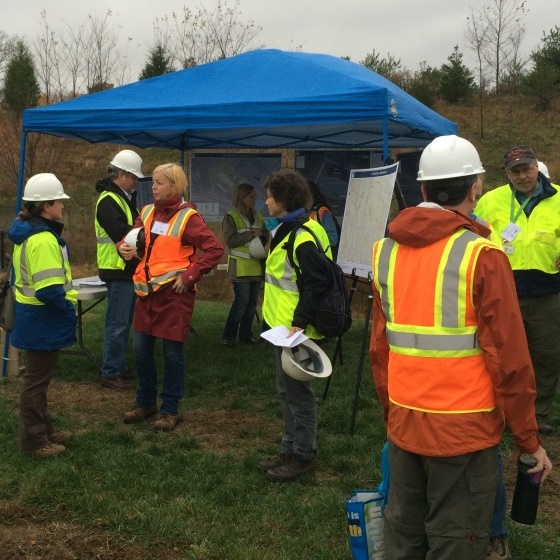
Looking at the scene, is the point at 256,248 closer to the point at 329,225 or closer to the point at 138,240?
the point at 329,225

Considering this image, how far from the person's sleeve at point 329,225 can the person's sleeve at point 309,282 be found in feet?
12.0

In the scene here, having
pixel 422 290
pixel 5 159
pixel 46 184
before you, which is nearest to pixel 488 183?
pixel 5 159

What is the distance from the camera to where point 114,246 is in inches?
237

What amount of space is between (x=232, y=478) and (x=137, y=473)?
0.59 m

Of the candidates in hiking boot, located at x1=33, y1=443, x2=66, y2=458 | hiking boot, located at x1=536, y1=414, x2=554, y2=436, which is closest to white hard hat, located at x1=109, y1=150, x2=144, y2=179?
hiking boot, located at x1=33, y1=443, x2=66, y2=458

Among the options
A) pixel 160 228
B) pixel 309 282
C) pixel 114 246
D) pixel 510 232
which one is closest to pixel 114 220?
pixel 114 246

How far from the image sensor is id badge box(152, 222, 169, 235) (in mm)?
4816

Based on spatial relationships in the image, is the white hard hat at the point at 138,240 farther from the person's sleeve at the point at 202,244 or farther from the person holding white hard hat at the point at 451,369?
the person holding white hard hat at the point at 451,369

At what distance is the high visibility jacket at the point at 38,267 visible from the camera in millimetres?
4219

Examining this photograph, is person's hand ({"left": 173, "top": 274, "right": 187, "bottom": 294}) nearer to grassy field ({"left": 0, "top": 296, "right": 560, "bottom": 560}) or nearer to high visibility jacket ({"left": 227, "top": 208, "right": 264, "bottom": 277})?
grassy field ({"left": 0, "top": 296, "right": 560, "bottom": 560})

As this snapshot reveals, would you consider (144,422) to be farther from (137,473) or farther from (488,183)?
(488,183)

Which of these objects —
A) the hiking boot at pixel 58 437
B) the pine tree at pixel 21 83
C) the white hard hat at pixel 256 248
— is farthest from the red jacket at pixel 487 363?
the pine tree at pixel 21 83

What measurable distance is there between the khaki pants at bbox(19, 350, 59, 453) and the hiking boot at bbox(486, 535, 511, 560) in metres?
2.79

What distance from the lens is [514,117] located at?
2686 centimetres
